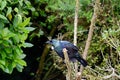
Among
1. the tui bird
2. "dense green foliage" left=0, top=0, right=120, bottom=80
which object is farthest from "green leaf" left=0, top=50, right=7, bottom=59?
the tui bird

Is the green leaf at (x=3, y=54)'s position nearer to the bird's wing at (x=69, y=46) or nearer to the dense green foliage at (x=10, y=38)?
the dense green foliage at (x=10, y=38)

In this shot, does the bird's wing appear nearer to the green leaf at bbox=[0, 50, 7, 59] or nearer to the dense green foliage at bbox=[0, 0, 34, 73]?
the dense green foliage at bbox=[0, 0, 34, 73]

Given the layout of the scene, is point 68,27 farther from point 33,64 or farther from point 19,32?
point 19,32

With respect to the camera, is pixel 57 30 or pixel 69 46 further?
pixel 57 30

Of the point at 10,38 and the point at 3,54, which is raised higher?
the point at 10,38

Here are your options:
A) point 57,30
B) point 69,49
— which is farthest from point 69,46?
point 57,30

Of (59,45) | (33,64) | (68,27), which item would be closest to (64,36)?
(68,27)

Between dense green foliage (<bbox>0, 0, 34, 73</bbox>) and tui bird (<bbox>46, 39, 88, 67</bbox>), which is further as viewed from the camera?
tui bird (<bbox>46, 39, 88, 67</bbox>)

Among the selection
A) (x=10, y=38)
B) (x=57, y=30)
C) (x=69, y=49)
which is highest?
(x=10, y=38)

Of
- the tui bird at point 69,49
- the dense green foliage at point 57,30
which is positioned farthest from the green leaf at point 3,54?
the tui bird at point 69,49

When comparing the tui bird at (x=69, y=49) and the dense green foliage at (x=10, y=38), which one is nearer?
the dense green foliage at (x=10, y=38)

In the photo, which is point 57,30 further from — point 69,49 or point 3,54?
point 3,54

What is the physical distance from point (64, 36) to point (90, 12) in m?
0.61

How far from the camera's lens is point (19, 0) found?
11.5ft
